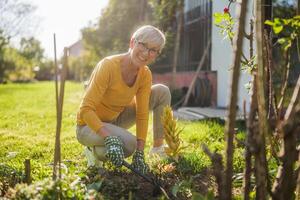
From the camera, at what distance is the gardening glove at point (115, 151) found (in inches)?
109

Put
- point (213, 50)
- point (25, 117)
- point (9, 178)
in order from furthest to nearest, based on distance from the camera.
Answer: point (213, 50) → point (25, 117) → point (9, 178)

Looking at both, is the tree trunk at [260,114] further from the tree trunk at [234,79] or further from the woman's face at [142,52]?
the woman's face at [142,52]

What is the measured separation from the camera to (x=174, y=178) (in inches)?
118

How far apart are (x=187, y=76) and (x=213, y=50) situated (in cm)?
166

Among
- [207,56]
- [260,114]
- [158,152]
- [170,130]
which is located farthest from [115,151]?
[207,56]

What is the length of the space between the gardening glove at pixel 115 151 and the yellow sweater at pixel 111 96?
0.18 meters

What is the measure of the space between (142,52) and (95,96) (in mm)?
456

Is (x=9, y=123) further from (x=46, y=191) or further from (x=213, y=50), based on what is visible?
(x=46, y=191)

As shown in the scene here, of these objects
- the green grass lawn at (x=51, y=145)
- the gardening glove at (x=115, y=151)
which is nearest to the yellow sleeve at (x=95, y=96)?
the gardening glove at (x=115, y=151)

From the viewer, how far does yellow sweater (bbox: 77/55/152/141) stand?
3061mm

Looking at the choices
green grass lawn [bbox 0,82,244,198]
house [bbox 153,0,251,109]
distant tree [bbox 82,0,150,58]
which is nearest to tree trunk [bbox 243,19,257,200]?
green grass lawn [bbox 0,82,244,198]

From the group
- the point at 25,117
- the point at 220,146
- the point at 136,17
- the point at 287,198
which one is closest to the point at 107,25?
the point at 136,17

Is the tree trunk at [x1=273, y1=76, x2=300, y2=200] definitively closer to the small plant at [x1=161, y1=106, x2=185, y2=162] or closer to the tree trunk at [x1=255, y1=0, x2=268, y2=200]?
the tree trunk at [x1=255, y1=0, x2=268, y2=200]

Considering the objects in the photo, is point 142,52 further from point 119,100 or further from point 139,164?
point 139,164
